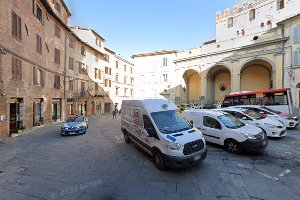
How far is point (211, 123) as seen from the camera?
7570 millimetres

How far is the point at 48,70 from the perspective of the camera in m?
16.4

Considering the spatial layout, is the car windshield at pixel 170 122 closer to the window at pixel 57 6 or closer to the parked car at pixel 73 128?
the parked car at pixel 73 128

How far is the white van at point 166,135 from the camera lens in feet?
16.0

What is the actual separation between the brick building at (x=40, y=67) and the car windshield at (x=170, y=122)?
1058 cm

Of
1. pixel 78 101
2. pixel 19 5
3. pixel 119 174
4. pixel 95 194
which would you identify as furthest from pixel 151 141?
pixel 78 101

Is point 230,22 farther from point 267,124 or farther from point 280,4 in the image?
point 267,124

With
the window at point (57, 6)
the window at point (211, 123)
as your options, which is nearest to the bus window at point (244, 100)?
the window at point (211, 123)

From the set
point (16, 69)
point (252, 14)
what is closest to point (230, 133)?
point (16, 69)

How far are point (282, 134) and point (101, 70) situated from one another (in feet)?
91.7

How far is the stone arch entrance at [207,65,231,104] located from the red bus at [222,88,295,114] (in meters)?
12.2

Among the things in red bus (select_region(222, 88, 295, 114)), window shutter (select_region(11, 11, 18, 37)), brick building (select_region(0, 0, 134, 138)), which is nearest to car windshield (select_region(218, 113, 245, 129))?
red bus (select_region(222, 88, 295, 114))

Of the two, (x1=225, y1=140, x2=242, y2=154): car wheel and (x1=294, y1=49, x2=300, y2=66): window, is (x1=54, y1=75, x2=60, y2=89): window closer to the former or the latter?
(x1=225, y1=140, x2=242, y2=154): car wheel

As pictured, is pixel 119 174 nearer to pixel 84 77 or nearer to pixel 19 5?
pixel 19 5

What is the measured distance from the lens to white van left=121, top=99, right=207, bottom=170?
4.87 m
